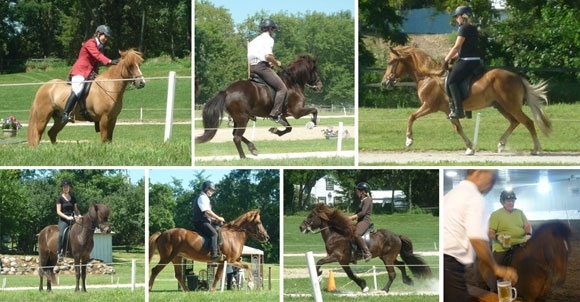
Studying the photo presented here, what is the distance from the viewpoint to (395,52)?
14.9 meters

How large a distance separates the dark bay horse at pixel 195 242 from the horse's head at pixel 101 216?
0.51 metres

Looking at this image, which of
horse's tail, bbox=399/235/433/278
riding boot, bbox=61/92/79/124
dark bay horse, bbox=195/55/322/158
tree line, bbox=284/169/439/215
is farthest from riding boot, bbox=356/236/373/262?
riding boot, bbox=61/92/79/124

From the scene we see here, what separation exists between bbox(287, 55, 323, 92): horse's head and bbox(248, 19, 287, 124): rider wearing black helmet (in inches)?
5.7

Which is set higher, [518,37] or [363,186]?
[518,37]

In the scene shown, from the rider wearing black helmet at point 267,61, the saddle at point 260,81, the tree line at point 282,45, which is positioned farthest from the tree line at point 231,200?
the tree line at point 282,45

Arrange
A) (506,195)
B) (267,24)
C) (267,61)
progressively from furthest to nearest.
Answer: (506,195), (267,61), (267,24)

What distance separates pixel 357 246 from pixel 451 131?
1.55 meters

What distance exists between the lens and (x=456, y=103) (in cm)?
1483

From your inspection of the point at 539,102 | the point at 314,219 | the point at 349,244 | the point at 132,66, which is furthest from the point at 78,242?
the point at 539,102

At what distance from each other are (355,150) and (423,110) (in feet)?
2.72

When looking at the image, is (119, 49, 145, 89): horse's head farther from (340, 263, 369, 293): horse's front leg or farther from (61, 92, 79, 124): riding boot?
(340, 263, 369, 293): horse's front leg

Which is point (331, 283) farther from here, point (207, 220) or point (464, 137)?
point (464, 137)

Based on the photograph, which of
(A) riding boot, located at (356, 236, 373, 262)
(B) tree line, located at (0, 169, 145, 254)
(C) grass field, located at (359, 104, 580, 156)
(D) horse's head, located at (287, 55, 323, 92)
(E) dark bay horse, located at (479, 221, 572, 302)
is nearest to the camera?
(E) dark bay horse, located at (479, 221, 572, 302)

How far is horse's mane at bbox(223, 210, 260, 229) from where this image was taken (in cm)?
1498
